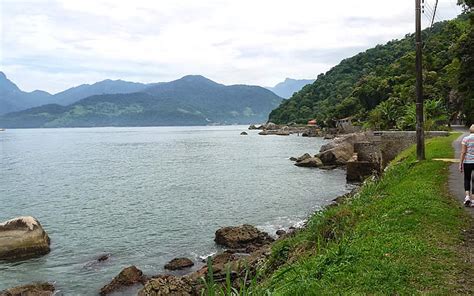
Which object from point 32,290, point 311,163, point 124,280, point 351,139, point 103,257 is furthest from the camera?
point 311,163

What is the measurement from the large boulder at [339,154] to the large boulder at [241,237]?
1135 inches

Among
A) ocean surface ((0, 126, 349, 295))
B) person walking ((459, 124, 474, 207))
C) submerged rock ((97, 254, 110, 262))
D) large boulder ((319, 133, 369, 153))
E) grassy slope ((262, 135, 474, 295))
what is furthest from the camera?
large boulder ((319, 133, 369, 153))

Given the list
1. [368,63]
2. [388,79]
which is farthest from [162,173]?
[368,63]

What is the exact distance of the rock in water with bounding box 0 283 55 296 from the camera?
14320 millimetres

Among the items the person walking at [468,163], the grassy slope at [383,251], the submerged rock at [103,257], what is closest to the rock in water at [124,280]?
the submerged rock at [103,257]

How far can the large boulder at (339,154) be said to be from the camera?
156 feet

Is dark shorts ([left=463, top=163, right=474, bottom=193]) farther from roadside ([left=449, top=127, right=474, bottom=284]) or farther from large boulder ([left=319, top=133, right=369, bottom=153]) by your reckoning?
large boulder ([left=319, top=133, right=369, bottom=153])

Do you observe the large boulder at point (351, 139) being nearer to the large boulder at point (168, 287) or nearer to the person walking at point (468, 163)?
the person walking at point (468, 163)

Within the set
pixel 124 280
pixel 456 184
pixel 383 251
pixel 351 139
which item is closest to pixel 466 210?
pixel 456 184

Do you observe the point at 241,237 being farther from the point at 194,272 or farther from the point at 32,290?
the point at 32,290

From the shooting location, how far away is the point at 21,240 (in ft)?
61.8

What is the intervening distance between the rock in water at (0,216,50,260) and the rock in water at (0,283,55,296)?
4.09m

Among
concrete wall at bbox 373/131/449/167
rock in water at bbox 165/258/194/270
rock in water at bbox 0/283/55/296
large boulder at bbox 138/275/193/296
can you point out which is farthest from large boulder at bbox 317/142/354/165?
rock in water at bbox 0/283/55/296

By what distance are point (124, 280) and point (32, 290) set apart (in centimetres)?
312
